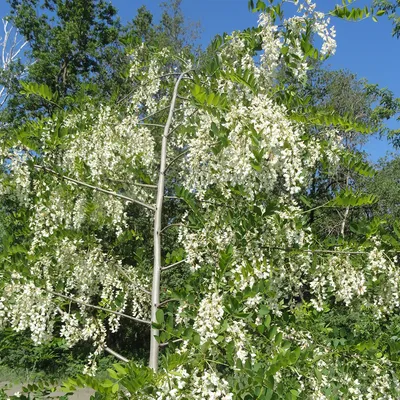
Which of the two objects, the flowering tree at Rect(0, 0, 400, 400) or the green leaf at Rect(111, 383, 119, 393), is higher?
the flowering tree at Rect(0, 0, 400, 400)

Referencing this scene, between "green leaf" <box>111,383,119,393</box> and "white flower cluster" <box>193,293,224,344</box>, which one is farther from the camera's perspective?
"white flower cluster" <box>193,293,224,344</box>

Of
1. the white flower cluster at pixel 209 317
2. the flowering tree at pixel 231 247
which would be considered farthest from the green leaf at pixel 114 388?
the white flower cluster at pixel 209 317

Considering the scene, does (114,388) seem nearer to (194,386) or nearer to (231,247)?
(194,386)

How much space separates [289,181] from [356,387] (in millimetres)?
1001

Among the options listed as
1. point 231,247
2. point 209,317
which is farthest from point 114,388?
point 231,247

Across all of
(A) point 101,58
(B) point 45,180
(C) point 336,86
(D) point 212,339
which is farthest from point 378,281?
(C) point 336,86

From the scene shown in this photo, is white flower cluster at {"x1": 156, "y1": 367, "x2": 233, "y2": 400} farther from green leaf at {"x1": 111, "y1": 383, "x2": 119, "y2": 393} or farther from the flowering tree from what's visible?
green leaf at {"x1": 111, "y1": 383, "x2": 119, "y2": 393}

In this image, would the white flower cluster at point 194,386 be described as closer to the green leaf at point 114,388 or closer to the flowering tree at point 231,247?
the flowering tree at point 231,247

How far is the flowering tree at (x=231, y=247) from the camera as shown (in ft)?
5.60

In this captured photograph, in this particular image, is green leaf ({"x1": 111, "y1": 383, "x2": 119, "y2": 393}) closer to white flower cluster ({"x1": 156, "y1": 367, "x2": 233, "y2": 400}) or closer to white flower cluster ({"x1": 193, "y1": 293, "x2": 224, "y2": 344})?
white flower cluster ({"x1": 156, "y1": 367, "x2": 233, "y2": 400})

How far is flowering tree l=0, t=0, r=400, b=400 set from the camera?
5.60ft

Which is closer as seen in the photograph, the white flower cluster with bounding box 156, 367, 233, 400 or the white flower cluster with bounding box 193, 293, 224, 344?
the white flower cluster with bounding box 156, 367, 233, 400

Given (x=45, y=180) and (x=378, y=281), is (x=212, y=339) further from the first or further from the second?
(x=45, y=180)

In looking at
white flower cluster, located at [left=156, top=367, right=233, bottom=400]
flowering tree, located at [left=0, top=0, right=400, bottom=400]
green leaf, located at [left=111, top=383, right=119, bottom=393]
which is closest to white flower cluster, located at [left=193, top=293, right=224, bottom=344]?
flowering tree, located at [left=0, top=0, right=400, bottom=400]
